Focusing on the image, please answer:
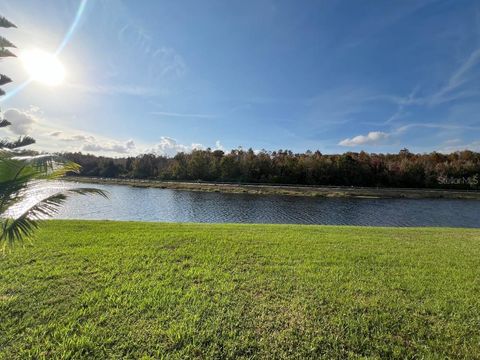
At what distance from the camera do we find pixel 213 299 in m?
4.05

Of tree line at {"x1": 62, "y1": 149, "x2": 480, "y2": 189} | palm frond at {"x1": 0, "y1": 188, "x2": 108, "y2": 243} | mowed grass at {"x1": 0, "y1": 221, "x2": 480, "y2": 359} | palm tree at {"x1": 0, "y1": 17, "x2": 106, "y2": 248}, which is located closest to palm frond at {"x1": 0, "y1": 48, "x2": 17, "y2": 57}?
palm tree at {"x1": 0, "y1": 17, "x2": 106, "y2": 248}

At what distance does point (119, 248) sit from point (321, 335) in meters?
5.28

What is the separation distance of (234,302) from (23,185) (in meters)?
3.30

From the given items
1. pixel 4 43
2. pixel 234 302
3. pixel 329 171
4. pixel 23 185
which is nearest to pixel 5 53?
pixel 4 43

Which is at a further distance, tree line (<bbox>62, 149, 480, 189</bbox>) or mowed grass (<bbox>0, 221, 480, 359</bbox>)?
tree line (<bbox>62, 149, 480, 189</bbox>)

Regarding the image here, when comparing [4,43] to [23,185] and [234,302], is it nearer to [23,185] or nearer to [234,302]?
[23,185]

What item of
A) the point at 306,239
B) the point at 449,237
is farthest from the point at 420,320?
the point at 449,237

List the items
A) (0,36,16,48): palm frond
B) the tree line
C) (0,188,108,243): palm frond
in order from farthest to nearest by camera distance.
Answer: the tree line < (0,36,16,48): palm frond < (0,188,108,243): palm frond

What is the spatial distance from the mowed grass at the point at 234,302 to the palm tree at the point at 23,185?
4.48 feet

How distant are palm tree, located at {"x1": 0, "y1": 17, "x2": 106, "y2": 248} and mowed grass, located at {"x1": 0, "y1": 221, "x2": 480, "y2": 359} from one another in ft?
4.48

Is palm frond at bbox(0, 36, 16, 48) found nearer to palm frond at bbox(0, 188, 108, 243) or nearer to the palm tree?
the palm tree

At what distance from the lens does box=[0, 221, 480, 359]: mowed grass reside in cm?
307

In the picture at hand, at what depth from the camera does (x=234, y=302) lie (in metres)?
3.97

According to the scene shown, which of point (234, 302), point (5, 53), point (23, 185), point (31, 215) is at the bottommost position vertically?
point (234, 302)
